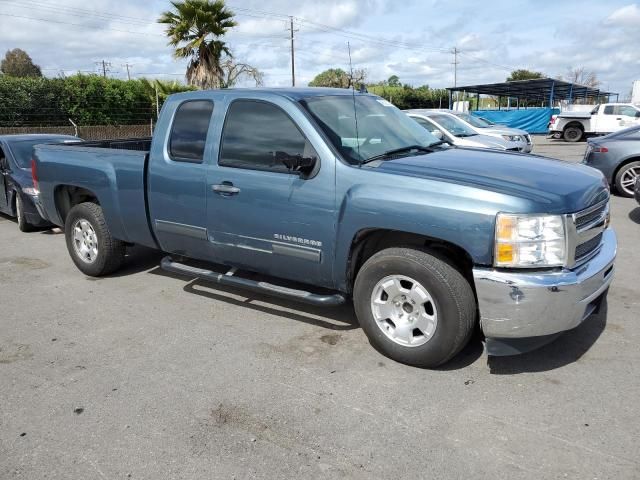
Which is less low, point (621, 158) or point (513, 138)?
point (513, 138)

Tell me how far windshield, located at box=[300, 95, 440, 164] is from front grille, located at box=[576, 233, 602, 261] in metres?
1.50

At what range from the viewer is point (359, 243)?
3.96 m

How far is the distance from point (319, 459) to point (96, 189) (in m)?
3.83

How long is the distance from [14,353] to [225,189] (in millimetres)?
2030

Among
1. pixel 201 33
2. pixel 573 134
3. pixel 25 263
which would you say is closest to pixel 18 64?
pixel 201 33

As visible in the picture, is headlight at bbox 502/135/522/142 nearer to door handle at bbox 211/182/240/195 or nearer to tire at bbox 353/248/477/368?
door handle at bbox 211/182/240/195

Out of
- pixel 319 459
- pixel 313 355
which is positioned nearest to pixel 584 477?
pixel 319 459

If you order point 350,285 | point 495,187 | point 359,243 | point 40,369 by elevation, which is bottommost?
point 40,369

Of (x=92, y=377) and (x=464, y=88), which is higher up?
(x=464, y=88)

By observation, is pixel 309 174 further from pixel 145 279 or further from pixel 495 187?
pixel 145 279

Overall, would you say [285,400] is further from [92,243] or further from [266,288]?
[92,243]

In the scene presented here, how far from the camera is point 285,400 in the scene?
345 centimetres

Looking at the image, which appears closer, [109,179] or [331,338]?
[331,338]

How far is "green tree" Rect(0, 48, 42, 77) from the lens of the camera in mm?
72875
